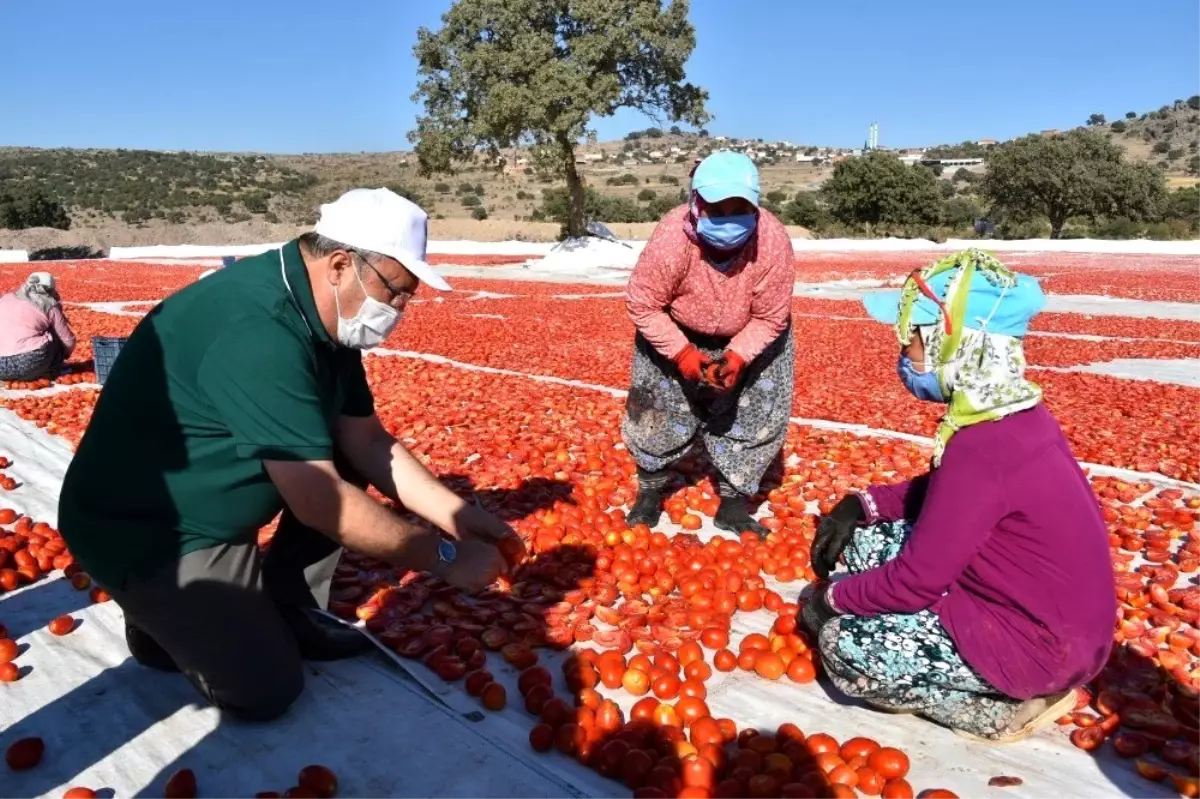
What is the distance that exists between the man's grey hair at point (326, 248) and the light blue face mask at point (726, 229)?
6.10ft

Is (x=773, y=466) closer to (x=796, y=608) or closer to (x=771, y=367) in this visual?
(x=771, y=367)

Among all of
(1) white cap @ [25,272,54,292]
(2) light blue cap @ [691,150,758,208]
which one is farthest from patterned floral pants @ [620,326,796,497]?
(1) white cap @ [25,272,54,292]

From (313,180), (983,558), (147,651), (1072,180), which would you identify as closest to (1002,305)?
(983,558)

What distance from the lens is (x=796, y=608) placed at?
3.68 metres

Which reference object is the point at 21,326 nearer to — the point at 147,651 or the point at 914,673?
the point at 147,651

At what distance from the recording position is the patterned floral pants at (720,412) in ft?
15.1

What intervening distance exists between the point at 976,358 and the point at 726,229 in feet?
5.66

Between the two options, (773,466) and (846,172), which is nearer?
(773,466)

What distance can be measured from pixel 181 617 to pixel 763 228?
9.91ft

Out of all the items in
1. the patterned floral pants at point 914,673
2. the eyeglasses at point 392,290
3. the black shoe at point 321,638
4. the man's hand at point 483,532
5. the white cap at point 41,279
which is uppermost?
the eyeglasses at point 392,290

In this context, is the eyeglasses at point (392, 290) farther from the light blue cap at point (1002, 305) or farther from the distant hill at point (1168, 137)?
the distant hill at point (1168, 137)

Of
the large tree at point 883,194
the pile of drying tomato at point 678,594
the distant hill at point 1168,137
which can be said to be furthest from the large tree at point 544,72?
the distant hill at point 1168,137

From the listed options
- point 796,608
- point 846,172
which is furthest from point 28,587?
point 846,172

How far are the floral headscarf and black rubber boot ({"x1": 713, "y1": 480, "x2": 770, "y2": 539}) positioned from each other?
2.25 m
